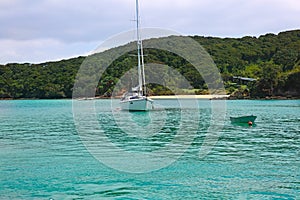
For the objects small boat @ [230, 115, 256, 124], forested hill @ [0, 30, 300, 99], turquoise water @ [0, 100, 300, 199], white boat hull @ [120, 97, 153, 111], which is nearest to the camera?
turquoise water @ [0, 100, 300, 199]

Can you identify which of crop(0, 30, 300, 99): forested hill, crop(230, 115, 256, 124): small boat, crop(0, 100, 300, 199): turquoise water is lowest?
crop(0, 100, 300, 199): turquoise water

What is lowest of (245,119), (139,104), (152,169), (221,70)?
(152,169)

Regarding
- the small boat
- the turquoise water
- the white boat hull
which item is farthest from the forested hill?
the turquoise water

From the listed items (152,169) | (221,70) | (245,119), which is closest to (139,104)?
(245,119)

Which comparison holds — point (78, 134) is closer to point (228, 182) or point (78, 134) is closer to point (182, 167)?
point (182, 167)

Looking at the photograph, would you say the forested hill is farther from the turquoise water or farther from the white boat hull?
the turquoise water

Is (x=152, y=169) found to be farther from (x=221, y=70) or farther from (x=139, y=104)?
(x=221, y=70)

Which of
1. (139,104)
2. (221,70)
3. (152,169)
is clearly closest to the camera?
(152,169)

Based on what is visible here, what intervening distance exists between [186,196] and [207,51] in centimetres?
13143

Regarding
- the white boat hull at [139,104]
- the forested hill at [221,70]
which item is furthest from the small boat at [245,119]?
the forested hill at [221,70]

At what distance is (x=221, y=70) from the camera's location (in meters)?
135

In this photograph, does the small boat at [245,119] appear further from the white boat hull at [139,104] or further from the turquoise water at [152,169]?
the white boat hull at [139,104]

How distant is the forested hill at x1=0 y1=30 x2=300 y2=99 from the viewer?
103875 mm

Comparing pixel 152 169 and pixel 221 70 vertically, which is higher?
pixel 221 70
